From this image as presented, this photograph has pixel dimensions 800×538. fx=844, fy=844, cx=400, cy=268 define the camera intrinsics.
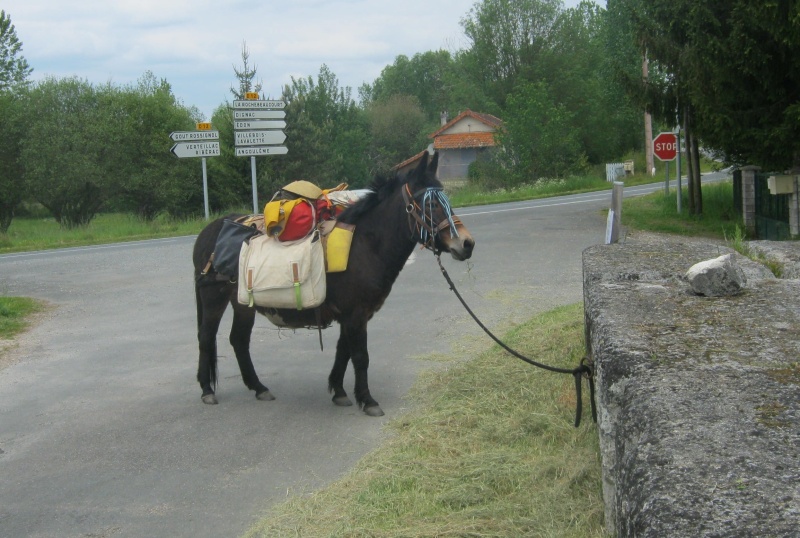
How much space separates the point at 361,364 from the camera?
6.82 m

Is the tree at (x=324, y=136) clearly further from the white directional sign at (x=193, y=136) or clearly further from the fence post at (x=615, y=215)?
the fence post at (x=615, y=215)

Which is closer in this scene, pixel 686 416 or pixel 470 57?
pixel 686 416

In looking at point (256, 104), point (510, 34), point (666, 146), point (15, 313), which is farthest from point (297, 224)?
point (510, 34)

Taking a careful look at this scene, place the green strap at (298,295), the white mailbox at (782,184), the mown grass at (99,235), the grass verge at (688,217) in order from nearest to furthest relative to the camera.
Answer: the green strap at (298,295) → the white mailbox at (782,184) → the grass verge at (688,217) → the mown grass at (99,235)

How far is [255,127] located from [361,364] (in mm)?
20037

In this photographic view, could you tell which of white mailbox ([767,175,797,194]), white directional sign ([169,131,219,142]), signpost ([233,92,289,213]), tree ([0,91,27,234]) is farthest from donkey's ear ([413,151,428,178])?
tree ([0,91,27,234])

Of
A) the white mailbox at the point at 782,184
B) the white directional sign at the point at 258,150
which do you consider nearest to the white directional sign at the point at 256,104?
the white directional sign at the point at 258,150

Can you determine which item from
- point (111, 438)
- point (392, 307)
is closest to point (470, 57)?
point (392, 307)

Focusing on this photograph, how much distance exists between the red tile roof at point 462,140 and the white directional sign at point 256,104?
52.0 meters

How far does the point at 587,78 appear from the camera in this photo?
244 ft

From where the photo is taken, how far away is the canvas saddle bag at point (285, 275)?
6594 mm

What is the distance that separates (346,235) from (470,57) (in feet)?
241

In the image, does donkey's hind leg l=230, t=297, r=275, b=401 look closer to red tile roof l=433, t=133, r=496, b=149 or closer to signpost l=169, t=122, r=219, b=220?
signpost l=169, t=122, r=219, b=220

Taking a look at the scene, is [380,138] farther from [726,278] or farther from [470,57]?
[726,278]
